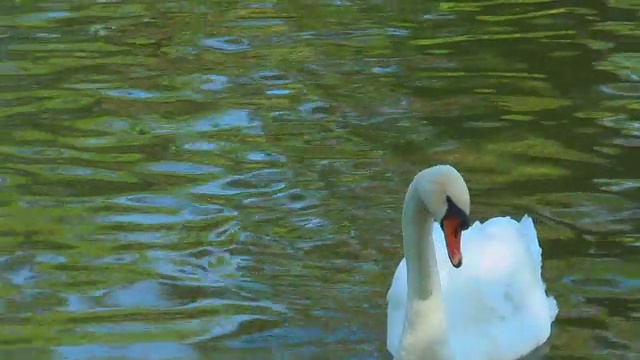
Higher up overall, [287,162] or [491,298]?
[491,298]

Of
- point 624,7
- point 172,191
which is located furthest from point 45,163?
point 624,7

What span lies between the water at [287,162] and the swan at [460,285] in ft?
0.81

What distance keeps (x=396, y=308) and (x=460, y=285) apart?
0.34 m

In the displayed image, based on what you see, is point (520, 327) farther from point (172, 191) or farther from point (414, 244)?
point (172, 191)

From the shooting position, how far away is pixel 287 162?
31.0 ft

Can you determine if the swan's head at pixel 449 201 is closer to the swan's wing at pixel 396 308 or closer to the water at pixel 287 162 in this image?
the swan's wing at pixel 396 308

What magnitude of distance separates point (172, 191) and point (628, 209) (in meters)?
2.91

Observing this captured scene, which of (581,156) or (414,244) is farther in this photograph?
(581,156)

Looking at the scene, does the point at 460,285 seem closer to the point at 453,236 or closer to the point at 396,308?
the point at 396,308

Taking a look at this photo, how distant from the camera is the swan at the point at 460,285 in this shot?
5.73m

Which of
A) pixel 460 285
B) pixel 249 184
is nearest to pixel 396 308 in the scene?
pixel 460 285

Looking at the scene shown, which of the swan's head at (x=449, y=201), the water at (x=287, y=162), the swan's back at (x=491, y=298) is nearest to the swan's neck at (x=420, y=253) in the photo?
the swan's head at (x=449, y=201)

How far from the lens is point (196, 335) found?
709cm

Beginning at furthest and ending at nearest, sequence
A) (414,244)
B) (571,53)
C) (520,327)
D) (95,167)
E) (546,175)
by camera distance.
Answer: (571,53), (95,167), (546,175), (520,327), (414,244)
